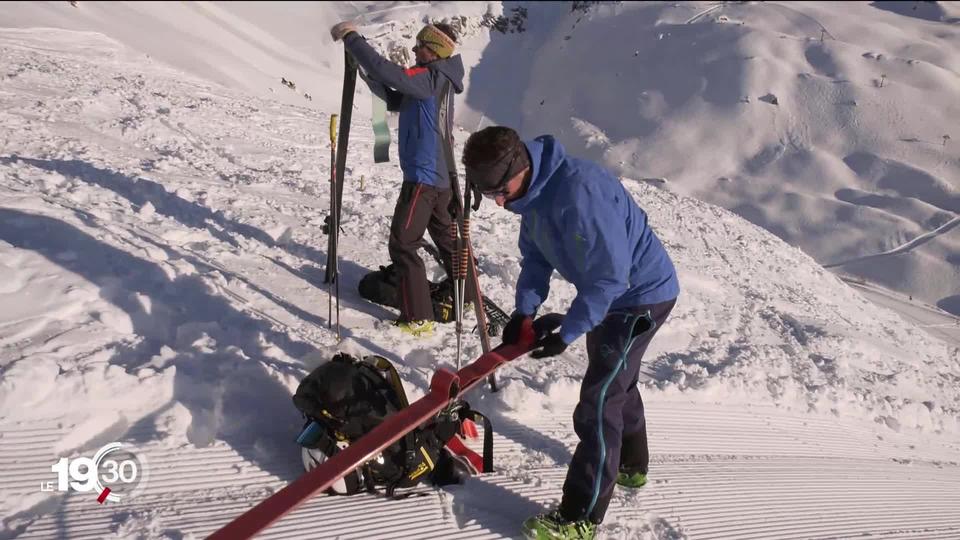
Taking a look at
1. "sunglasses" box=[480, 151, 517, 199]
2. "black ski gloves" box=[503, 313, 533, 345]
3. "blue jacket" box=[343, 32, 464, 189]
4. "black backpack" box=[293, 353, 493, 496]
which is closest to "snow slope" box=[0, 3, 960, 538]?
"black backpack" box=[293, 353, 493, 496]

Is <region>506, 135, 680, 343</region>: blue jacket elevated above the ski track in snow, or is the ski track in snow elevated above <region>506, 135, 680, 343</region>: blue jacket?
<region>506, 135, 680, 343</region>: blue jacket

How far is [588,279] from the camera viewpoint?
295 cm

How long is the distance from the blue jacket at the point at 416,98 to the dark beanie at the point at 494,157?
5.11ft

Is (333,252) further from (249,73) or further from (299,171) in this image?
(249,73)

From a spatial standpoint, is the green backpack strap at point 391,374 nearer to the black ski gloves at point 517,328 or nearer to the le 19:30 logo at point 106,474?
the black ski gloves at point 517,328

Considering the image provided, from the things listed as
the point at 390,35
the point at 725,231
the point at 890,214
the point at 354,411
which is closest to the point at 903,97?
the point at 890,214

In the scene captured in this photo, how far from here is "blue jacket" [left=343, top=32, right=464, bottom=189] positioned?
415cm

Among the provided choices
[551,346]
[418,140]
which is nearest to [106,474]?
[551,346]

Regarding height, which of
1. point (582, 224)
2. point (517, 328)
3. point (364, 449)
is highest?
point (582, 224)

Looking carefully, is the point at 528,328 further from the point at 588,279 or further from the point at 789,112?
the point at 789,112

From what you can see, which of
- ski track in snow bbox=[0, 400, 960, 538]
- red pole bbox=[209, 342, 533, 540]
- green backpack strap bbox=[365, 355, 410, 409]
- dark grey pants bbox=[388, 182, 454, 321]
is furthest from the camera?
dark grey pants bbox=[388, 182, 454, 321]

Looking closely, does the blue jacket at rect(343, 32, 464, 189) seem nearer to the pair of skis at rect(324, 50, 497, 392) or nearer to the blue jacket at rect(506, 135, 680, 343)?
the pair of skis at rect(324, 50, 497, 392)

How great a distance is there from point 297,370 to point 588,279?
2082 mm

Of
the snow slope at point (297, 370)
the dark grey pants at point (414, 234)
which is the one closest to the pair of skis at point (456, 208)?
the dark grey pants at point (414, 234)
